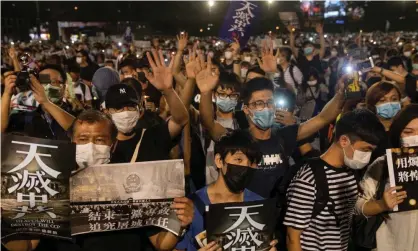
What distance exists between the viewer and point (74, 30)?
38.2 meters

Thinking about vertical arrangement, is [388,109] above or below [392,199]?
above

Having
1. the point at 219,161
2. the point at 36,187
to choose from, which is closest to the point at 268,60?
the point at 219,161

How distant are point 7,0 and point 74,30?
6.02 metres

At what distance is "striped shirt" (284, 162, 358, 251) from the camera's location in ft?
10.2

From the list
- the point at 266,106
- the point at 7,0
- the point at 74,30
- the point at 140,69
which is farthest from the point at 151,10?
the point at 266,106

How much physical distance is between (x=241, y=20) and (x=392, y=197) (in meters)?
6.05

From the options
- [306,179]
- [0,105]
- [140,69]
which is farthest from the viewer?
[140,69]

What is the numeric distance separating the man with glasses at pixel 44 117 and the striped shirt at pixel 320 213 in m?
1.92

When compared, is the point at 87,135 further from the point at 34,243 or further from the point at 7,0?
the point at 7,0

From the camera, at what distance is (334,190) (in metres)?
3.16

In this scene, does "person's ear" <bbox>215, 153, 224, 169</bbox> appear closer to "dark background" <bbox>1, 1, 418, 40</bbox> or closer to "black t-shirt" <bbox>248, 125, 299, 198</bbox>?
"black t-shirt" <bbox>248, 125, 299, 198</bbox>

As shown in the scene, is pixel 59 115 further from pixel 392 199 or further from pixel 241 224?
pixel 392 199

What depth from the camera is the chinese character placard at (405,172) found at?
3262mm

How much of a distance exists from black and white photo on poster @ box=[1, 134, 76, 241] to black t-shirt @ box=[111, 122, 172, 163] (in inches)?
25.1
